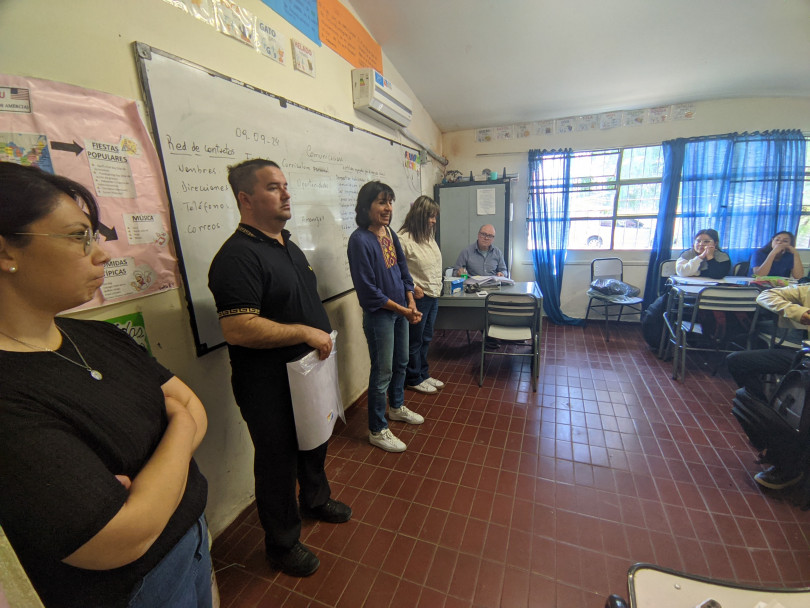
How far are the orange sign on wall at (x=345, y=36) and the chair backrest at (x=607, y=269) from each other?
3.50 meters

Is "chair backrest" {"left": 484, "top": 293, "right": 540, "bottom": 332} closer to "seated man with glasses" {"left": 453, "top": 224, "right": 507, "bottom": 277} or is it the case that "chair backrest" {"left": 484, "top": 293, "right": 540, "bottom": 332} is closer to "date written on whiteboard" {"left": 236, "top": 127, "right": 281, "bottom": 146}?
"seated man with glasses" {"left": 453, "top": 224, "right": 507, "bottom": 277}

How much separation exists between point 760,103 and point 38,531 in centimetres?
596

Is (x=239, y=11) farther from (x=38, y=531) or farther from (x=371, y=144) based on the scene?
(x=38, y=531)

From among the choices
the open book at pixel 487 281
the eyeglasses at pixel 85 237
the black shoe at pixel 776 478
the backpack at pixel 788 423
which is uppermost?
the eyeglasses at pixel 85 237

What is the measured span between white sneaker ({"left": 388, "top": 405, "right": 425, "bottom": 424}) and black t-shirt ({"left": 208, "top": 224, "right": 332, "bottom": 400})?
1257mm

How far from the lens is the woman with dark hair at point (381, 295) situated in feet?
6.01

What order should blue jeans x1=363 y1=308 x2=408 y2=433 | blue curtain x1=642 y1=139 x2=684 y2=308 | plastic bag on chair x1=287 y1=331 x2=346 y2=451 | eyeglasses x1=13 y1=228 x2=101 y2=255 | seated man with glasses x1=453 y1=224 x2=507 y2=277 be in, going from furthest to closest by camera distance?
blue curtain x1=642 y1=139 x2=684 y2=308
seated man with glasses x1=453 y1=224 x2=507 y2=277
blue jeans x1=363 y1=308 x2=408 y2=433
plastic bag on chair x1=287 y1=331 x2=346 y2=451
eyeglasses x1=13 y1=228 x2=101 y2=255

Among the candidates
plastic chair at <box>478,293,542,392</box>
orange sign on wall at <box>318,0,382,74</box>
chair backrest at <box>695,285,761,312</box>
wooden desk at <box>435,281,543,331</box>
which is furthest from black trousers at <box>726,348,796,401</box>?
orange sign on wall at <box>318,0,382,74</box>

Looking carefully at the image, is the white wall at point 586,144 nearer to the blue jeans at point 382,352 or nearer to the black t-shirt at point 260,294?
the blue jeans at point 382,352

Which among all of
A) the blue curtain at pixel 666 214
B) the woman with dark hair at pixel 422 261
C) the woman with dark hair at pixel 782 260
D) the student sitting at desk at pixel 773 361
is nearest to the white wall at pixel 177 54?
the woman with dark hair at pixel 422 261

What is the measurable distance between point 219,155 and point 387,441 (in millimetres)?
1771

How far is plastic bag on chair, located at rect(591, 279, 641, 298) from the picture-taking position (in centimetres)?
394

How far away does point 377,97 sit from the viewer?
7.74 ft

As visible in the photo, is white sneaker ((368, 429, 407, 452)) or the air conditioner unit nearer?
white sneaker ((368, 429, 407, 452))
